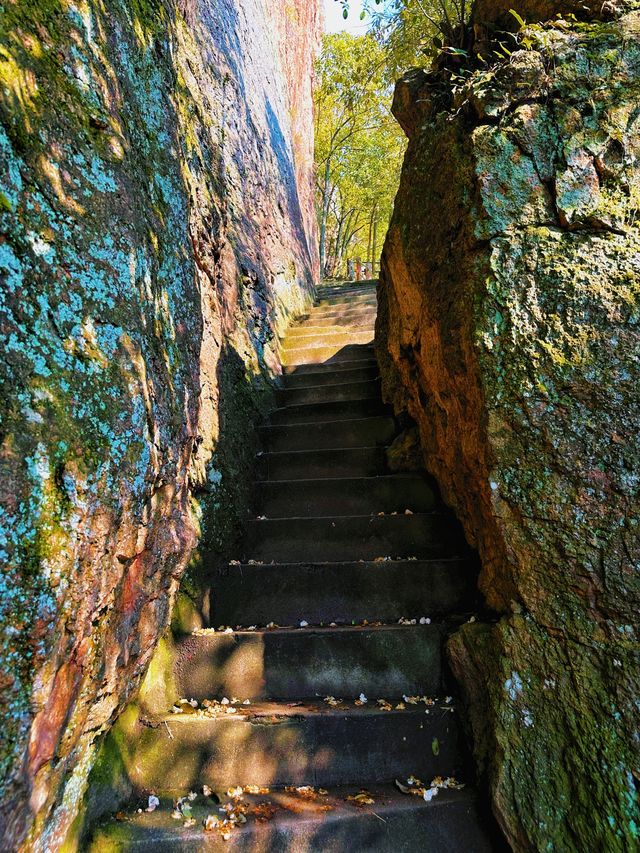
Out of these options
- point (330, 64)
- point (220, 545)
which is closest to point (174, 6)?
point (220, 545)

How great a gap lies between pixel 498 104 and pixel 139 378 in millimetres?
2104

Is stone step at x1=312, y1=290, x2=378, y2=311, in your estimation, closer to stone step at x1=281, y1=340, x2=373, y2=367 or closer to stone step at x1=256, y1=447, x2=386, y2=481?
stone step at x1=281, y1=340, x2=373, y2=367

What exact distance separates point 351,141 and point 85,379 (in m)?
16.5

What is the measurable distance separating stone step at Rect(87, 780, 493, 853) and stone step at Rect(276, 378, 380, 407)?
10.1ft

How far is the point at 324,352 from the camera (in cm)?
554

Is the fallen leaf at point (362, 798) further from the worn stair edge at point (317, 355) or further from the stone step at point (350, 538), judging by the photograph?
the worn stair edge at point (317, 355)

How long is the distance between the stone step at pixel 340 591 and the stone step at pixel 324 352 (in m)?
2.91

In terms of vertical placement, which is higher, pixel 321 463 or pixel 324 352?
pixel 324 352

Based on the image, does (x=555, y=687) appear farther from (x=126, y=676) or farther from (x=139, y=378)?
(x=139, y=378)

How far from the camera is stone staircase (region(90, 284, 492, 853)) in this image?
73.2 inches

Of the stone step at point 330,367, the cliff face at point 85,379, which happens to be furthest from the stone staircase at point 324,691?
the stone step at point 330,367

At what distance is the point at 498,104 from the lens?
7.82ft

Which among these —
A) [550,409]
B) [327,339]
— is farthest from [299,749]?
[327,339]

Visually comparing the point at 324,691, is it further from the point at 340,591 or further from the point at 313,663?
the point at 340,591
